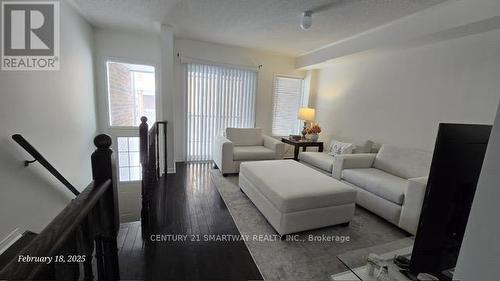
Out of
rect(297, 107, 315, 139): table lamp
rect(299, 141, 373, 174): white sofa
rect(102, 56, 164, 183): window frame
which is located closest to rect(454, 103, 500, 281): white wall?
rect(299, 141, 373, 174): white sofa

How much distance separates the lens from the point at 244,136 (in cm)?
430

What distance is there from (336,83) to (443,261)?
13.3 ft

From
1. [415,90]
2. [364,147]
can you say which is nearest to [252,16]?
[415,90]

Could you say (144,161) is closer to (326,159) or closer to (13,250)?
(13,250)

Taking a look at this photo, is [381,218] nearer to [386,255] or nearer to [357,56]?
[386,255]

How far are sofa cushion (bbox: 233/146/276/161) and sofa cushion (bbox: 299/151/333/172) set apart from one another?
584 mm

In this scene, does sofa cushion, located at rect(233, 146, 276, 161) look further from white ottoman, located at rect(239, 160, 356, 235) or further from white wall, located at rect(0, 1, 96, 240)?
white wall, located at rect(0, 1, 96, 240)

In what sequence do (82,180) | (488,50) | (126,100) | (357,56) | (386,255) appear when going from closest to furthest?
(386,255) < (488,50) < (82,180) < (357,56) < (126,100)

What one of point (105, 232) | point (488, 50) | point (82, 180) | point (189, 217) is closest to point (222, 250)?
point (189, 217)

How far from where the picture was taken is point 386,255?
1.32m

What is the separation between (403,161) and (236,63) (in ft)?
11.2

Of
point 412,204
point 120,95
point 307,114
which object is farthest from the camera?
point 307,114

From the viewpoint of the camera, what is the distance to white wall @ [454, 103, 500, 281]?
391 mm

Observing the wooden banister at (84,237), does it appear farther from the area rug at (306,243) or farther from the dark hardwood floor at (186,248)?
the area rug at (306,243)
